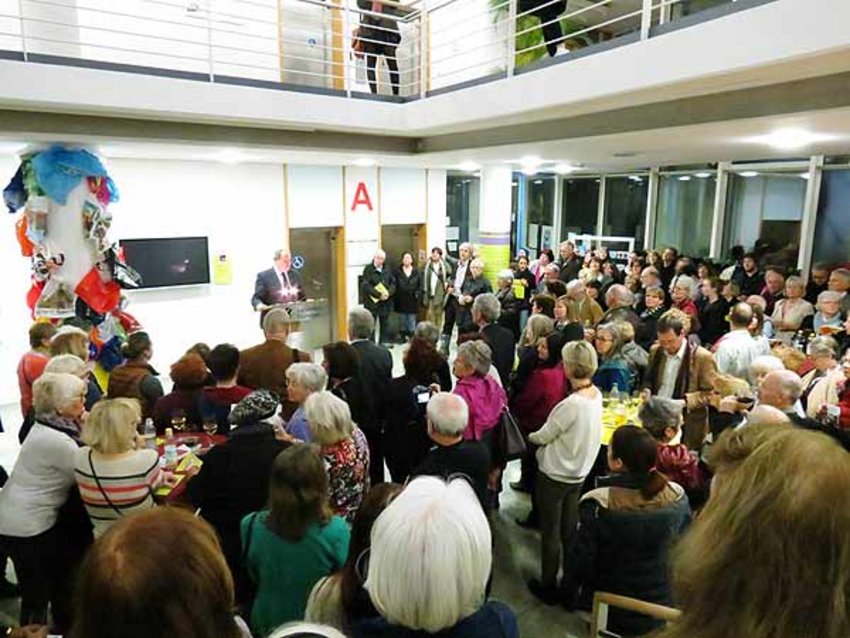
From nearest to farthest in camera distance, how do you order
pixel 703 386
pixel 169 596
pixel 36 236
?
pixel 169 596 < pixel 703 386 < pixel 36 236

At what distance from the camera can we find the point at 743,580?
2.85 feet

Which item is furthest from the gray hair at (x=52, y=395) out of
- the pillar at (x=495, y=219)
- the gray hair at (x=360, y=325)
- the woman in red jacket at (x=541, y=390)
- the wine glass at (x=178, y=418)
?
the pillar at (x=495, y=219)

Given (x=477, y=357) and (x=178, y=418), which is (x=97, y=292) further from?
(x=477, y=357)

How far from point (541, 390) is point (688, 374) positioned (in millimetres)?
1135

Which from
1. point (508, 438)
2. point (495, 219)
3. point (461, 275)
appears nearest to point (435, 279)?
point (461, 275)

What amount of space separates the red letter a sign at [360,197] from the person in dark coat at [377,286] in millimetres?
817

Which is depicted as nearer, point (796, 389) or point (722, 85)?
point (796, 389)

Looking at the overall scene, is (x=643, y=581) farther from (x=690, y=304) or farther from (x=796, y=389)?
(x=690, y=304)

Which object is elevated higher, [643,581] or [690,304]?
[690,304]

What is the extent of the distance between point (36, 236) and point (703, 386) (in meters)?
5.56

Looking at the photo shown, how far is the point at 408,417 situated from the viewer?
356cm

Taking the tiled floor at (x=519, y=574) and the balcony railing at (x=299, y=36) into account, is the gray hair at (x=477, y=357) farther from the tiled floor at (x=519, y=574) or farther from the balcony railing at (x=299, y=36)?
the balcony railing at (x=299, y=36)

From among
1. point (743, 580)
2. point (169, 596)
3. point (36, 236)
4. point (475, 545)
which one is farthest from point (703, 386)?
point (36, 236)

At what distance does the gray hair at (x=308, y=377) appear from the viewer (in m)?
3.34
